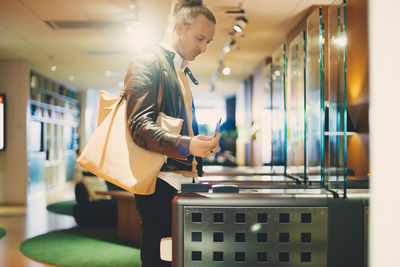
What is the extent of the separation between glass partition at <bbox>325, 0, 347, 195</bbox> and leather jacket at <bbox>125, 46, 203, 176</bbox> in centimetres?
43

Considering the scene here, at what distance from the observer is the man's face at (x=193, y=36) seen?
1105 millimetres

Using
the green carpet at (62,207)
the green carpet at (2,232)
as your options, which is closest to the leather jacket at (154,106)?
the green carpet at (2,232)

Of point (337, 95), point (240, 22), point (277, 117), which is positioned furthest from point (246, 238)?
point (240, 22)

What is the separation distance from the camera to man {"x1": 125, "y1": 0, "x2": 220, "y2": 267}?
3.14 feet

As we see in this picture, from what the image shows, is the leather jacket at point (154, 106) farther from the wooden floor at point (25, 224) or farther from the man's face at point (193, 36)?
the wooden floor at point (25, 224)

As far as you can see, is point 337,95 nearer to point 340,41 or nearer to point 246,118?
point 340,41

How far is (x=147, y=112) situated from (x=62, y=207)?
6.42 m

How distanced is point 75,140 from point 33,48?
543 centimetres

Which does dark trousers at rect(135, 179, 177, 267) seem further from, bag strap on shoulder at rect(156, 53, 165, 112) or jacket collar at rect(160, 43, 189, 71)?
jacket collar at rect(160, 43, 189, 71)

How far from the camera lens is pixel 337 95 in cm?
109

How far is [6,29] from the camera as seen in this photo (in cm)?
536
